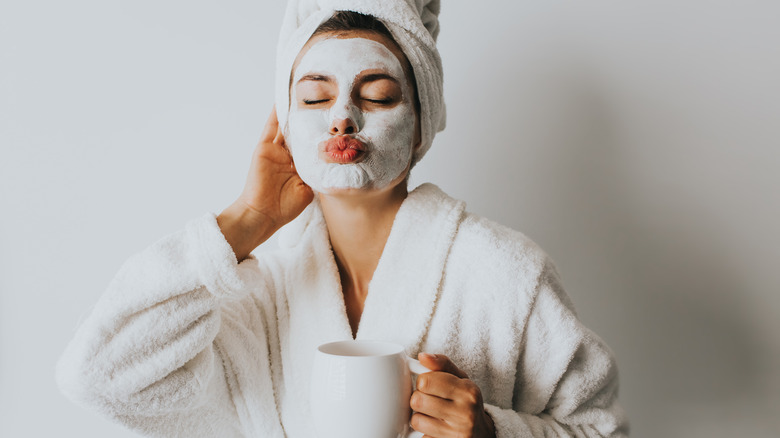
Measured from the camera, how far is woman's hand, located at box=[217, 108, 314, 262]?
3.04 feet

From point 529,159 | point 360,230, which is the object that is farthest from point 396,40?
point 529,159

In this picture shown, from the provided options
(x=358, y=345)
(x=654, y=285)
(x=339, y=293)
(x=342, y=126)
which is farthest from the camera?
(x=654, y=285)

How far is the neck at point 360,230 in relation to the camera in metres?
0.99

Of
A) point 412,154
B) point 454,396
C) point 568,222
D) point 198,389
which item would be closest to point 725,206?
point 568,222

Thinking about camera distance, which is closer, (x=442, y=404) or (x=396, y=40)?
(x=442, y=404)

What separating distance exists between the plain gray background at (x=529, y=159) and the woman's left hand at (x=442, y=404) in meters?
0.58

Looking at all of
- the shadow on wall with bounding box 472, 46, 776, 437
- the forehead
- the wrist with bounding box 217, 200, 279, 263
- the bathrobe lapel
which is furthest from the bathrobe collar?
the shadow on wall with bounding box 472, 46, 776, 437

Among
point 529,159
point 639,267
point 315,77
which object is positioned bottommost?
point 639,267

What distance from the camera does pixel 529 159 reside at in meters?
1.24

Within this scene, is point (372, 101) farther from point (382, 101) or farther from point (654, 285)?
point (654, 285)

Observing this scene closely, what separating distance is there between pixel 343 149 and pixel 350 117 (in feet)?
0.15

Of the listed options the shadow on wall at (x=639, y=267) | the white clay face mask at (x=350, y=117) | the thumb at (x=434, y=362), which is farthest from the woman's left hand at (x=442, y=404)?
the shadow on wall at (x=639, y=267)

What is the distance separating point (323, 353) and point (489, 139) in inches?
28.1

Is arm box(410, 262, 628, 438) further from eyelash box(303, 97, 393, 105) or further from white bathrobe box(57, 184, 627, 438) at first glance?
eyelash box(303, 97, 393, 105)
